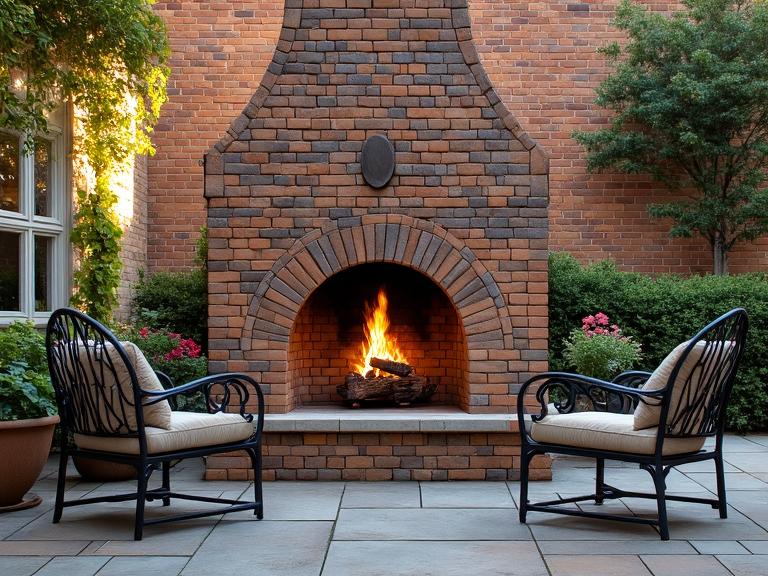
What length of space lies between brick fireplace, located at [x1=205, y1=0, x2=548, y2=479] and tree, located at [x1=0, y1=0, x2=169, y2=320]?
1876mm

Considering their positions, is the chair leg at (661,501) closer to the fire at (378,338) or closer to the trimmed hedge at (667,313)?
the fire at (378,338)

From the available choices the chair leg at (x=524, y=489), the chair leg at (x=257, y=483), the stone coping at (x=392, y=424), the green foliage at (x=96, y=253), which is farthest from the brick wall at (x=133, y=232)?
the chair leg at (x=524, y=489)

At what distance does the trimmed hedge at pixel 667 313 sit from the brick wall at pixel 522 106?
213cm

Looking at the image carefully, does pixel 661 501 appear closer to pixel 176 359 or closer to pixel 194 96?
pixel 176 359

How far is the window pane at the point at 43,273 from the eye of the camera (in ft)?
27.2

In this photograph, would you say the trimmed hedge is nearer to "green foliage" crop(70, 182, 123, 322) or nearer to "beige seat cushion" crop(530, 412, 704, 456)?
"beige seat cushion" crop(530, 412, 704, 456)

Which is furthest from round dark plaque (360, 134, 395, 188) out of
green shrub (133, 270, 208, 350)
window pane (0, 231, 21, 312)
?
green shrub (133, 270, 208, 350)

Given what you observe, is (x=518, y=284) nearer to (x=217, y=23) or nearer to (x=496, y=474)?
(x=496, y=474)

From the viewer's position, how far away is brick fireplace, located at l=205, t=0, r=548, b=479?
6.61 m

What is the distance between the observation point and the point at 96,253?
28.5ft

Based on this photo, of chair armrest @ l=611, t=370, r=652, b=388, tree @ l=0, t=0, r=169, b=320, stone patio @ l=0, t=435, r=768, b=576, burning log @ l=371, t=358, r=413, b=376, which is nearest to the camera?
stone patio @ l=0, t=435, r=768, b=576

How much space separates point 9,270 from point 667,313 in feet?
19.6

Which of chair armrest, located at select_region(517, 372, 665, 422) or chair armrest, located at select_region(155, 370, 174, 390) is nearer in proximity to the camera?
chair armrest, located at select_region(517, 372, 665, 422)

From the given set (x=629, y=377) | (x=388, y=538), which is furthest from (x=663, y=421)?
(x=388, y=538)
